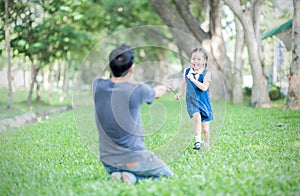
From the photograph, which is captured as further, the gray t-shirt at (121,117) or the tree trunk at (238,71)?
the tree trunk at (238,71)

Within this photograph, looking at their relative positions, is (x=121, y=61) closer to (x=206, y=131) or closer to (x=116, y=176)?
(x=116, y=176)

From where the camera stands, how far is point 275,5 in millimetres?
20000

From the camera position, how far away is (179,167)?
5477 mm

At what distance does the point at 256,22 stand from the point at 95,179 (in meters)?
12.8

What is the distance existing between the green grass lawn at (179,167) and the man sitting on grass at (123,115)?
19cm

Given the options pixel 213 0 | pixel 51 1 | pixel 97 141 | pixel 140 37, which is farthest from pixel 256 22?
pixel 97 141

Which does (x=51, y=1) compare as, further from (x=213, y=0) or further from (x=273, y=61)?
(x=273, y=61)

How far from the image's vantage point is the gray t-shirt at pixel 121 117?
15.0 feet

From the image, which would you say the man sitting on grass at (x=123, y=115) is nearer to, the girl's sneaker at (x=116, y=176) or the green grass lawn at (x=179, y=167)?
the girl's sneaker at (x=116, y=176)

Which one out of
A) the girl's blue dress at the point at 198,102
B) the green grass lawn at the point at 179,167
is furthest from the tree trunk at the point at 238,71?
the girl's blue dress at the point at 198,102

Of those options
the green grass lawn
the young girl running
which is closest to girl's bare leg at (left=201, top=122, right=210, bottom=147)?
the young girl running

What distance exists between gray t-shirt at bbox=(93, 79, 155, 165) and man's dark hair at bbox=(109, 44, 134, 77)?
4.9 inches

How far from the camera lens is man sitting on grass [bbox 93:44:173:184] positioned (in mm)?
4566

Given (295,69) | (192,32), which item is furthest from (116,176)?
(192,32)
